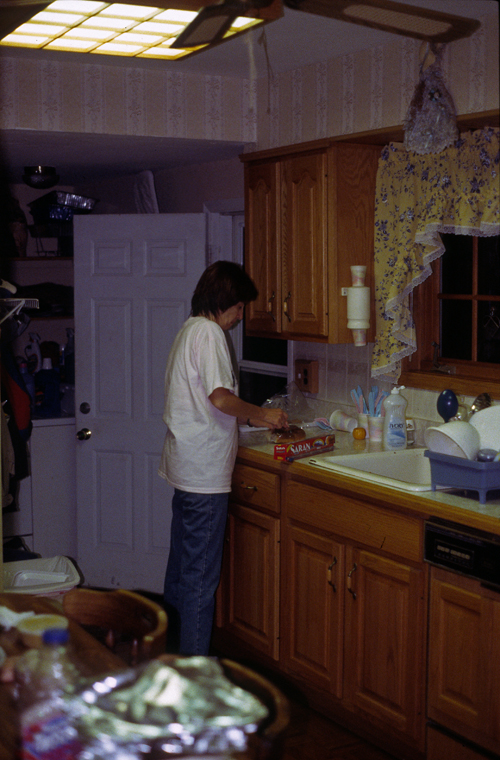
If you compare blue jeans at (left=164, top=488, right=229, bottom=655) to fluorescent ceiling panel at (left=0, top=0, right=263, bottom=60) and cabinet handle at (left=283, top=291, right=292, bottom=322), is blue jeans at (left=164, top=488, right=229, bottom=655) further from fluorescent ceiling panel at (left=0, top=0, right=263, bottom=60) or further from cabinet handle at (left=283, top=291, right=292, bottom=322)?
fluorescent ceiling panel at (left=0, top=0, right=263, bottom=60)

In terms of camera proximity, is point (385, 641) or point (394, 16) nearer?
point (394, 16)

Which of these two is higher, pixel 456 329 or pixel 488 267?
pixel 488 267

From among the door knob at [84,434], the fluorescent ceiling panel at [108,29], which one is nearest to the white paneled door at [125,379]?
the door knob at [84,434]

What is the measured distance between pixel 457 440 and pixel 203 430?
0.79 metres

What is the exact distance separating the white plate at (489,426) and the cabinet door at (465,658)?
32 cm

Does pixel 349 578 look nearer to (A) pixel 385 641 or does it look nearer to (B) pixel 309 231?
(A) pixel 385 641

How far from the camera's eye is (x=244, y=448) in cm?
260

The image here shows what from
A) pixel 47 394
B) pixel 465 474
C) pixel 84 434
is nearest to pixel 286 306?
pixel 465 474

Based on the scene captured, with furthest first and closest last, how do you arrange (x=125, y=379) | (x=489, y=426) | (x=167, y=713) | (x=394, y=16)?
(x=125, y=379), (x=489, y=426), (x=394, y=16), (x=167, y=713)

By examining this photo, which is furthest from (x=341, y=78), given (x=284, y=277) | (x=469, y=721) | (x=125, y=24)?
(x=469, y=721)

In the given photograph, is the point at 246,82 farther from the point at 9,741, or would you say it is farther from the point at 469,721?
the point at 469,721

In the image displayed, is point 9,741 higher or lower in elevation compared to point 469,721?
higher

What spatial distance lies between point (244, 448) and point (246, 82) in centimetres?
144

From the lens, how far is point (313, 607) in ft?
7.66
